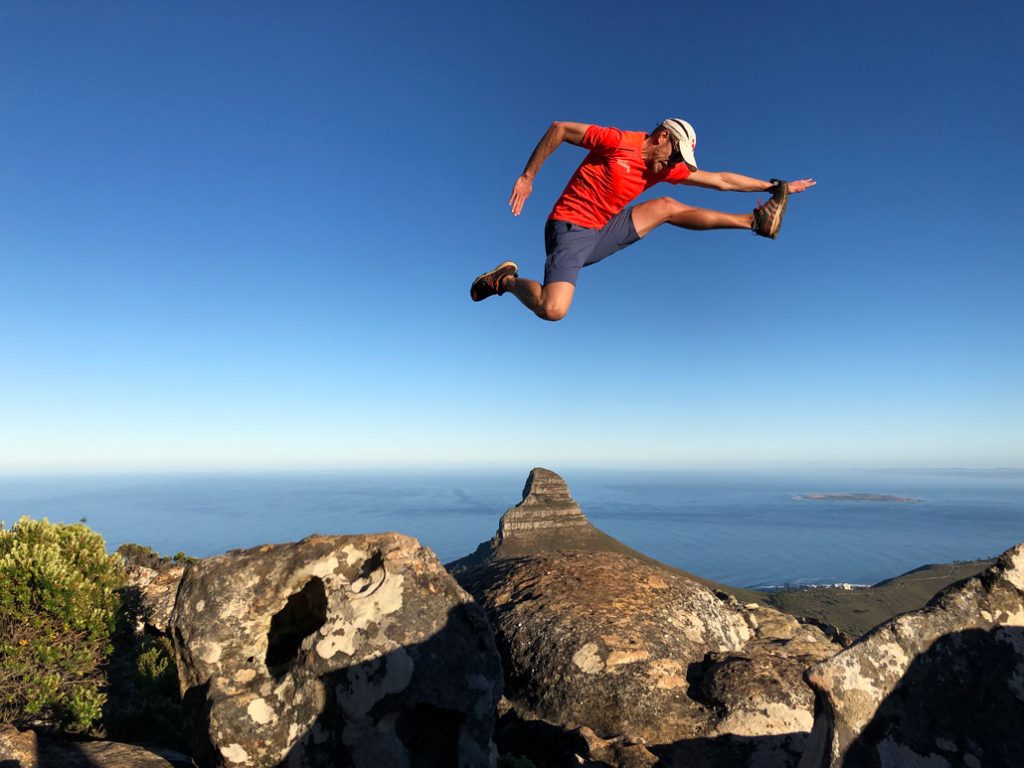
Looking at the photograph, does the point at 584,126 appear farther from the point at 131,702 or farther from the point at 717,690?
the point at 131,702

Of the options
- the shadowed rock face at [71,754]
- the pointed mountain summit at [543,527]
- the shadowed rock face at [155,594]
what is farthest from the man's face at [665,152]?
the pointed mountain summit at [543,527]

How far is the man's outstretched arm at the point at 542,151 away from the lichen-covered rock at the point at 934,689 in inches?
241

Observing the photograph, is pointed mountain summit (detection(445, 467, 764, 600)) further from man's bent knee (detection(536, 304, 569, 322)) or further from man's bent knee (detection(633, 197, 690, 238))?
man's bent knee (detection(536, 304, 569, 322))

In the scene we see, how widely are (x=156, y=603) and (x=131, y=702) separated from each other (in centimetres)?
276

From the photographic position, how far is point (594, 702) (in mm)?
8516

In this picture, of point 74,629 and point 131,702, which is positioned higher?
point 74,629

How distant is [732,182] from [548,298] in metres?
3.42

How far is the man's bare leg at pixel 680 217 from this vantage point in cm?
820

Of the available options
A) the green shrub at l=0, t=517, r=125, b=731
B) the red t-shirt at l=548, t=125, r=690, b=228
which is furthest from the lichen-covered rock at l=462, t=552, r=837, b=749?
the red t-shirt at l=548, t=125, r=690, b=228

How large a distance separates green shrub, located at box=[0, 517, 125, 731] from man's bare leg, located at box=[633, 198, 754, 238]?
1047 centimetres

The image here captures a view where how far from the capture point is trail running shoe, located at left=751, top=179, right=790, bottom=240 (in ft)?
26.6

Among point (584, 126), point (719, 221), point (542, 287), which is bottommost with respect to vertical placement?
point (542, 287)

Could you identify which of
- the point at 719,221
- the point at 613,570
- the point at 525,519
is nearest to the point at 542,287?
the point at 719,221

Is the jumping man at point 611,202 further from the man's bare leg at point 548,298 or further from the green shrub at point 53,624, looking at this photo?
the green shrub at point 53,624
